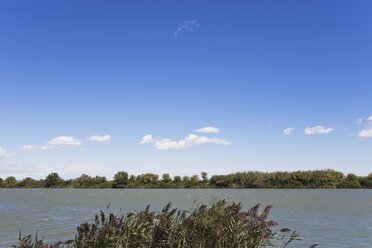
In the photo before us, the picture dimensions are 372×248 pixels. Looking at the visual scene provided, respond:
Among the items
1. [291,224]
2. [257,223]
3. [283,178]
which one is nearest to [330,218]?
[291,224]

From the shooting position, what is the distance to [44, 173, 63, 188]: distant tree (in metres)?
94.4

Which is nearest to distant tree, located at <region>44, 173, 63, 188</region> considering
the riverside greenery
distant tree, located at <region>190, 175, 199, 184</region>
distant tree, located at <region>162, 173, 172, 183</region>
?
the riverside greenery

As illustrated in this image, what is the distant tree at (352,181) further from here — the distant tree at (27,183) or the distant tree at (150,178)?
the distant tree at (27,183)

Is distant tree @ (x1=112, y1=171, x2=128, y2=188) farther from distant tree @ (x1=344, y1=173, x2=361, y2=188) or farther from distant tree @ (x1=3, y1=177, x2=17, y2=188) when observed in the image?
distant tree @ (x1=344, y1=173, x2=361, y2=188)

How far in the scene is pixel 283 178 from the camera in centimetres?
7100

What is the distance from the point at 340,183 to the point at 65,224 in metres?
70.4

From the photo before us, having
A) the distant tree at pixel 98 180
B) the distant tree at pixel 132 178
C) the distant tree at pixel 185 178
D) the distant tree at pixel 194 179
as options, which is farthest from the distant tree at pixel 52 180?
the distant tree at pixel 194 179

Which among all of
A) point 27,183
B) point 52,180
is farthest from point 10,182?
point 52,180

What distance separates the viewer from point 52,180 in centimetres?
9406

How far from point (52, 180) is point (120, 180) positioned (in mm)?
23498

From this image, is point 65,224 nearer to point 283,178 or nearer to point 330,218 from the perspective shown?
point 330,218

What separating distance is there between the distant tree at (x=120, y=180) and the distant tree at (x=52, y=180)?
64.2 ft

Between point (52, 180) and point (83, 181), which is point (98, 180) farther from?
point (52, 180)

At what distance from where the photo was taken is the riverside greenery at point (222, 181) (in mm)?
70188
